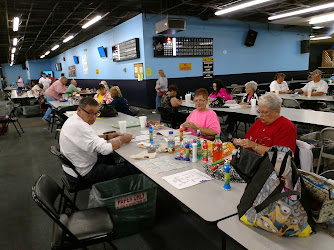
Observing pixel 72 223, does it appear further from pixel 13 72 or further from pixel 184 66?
pixel 13 72

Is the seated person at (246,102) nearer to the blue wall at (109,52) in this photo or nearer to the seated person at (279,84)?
the seated person at (279,84)

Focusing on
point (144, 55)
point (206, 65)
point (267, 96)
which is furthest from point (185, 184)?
point (206, 65)

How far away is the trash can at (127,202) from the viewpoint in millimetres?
2242

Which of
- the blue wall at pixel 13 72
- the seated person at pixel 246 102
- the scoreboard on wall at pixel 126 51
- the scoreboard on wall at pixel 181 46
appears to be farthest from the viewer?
the blue wall at pixel 13 72

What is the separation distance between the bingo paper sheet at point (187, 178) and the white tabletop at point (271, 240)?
1.68 feet

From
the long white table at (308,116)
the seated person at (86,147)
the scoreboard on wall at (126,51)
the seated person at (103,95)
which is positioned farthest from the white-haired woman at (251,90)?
the scoreboard on wall at (126,51)

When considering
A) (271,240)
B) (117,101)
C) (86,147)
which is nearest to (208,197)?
(271,240)

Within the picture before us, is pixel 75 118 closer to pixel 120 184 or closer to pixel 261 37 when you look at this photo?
pixel 120 184

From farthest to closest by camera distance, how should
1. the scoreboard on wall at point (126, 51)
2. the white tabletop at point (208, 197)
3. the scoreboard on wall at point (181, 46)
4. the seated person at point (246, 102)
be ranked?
the scoreboard on wall at point (126, 51)
the scoreboard on wall at point (181, 46)
the seated person at point (246, 102)
the white tabletop at point (208, 197)

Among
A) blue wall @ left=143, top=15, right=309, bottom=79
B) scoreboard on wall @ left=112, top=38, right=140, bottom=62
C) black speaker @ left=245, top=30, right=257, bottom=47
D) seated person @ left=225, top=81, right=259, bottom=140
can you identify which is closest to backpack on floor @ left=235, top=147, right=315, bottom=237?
seated person @ left=225, top=81, right=259, bottom=140

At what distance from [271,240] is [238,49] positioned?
10.4 meters

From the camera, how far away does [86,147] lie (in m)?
2.45

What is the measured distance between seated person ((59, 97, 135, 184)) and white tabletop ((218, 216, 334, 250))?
1571mm

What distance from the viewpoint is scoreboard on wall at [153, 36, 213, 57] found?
8.90 metres
